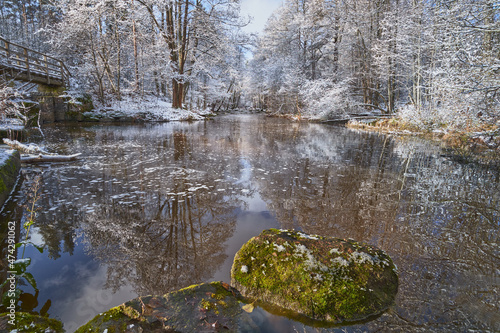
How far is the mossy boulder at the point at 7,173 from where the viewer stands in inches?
184

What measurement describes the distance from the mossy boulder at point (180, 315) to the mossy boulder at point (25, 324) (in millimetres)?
271

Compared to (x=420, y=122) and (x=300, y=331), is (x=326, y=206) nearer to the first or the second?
(x=300, y=331)

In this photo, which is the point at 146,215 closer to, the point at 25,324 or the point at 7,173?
the point at 25,324

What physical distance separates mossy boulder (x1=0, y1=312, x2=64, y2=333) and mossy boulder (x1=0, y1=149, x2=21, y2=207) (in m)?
3.82

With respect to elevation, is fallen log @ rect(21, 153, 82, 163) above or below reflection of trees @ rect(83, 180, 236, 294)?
above

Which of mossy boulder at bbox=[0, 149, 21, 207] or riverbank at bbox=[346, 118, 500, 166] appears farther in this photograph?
riverbank at bbox=[346, 118, 500, 166]

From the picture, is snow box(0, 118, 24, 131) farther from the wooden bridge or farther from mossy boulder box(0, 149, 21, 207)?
mossy boulder box(0, 149, 21, 207)

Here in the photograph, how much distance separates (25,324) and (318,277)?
96.7 inches

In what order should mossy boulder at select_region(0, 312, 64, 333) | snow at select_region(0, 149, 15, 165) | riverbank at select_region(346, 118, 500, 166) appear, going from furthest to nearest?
riverbank at select_region(346, 118, 500, 166) → snow at select_region(0, 149, 15, 165) → mossy boulder at select_region(0, 312, 64, 333)

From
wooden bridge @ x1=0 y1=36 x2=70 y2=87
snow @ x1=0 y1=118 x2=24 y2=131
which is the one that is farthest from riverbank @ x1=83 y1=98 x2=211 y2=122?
snow @ x1=0 y1=118 x2=24 y2=131

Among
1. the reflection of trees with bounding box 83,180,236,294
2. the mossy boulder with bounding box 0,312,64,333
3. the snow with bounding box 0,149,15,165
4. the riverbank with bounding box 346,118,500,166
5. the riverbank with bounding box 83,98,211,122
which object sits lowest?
the reflection of trees with bounding box 83,180,236,294

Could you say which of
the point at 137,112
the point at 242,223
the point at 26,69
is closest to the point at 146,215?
the point at 242,223

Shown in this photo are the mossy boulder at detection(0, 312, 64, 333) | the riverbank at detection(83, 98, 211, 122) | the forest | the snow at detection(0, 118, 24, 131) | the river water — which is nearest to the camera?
the mossy boulder at detection(0, 312, 64, 333)

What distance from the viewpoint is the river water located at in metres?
2.63
